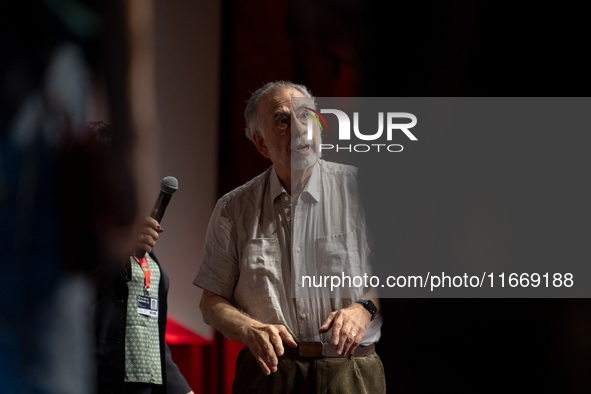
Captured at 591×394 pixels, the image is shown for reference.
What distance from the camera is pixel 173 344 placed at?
1.73 meters

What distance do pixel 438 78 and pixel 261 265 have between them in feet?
2.77

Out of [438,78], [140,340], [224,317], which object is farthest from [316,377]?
[438,78]

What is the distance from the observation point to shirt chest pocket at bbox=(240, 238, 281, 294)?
61.0 inches

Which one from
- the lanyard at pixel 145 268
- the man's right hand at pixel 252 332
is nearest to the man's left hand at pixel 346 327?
the man's right hand at pixel 252 332

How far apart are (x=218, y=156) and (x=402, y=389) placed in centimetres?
97

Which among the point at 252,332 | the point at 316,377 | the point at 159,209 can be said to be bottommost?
the point at 316,377

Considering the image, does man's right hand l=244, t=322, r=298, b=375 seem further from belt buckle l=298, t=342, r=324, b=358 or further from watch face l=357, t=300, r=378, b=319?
watch face l=357, t=300, r=378, b=319

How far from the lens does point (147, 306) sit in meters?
1.60

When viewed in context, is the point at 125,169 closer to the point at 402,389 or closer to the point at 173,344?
the point at 173,344

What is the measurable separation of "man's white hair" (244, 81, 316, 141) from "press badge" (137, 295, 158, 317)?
0.62 metres

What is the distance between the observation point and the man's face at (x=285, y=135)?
1.61 m

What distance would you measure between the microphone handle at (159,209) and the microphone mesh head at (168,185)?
14 mm

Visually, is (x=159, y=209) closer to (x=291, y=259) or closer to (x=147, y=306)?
(x=147, y=306)

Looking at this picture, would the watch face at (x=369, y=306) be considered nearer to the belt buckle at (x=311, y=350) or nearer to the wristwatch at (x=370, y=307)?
the wristwatch at (x=370, y=307)
